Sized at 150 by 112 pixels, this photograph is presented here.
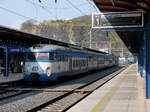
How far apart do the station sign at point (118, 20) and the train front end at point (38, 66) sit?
5638 millimetres

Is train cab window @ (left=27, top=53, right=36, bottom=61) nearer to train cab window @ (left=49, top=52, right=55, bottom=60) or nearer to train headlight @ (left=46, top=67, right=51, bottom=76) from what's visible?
train cab window @ (left=49, top=52, right=55, bottom=60)

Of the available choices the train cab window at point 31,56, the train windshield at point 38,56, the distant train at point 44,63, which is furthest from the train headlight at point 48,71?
the train cab window at point 31,56

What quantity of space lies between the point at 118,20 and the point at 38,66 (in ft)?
22.5

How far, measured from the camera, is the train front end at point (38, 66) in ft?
53.1

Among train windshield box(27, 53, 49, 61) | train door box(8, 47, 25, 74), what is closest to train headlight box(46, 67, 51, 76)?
train windshield box(27, 53, 49, 61)

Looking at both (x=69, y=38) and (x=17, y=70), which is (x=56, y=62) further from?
(x=69, y=38)

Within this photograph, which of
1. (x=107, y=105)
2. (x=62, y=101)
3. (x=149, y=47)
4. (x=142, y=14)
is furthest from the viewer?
(x=62, y=101)

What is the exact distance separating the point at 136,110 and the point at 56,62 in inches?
367

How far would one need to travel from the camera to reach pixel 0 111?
9.11 metres

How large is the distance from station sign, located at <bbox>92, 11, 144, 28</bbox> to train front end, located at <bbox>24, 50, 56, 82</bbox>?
5638mm

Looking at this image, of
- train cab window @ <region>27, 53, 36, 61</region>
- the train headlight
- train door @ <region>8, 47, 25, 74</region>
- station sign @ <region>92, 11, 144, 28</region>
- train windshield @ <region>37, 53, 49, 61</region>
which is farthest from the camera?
train door @ <region>8, 47, 25, 74</region>

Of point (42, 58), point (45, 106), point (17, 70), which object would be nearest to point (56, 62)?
point (42, 58)

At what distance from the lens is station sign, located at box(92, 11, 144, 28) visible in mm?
10738

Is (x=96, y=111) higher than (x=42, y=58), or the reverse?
(x=42, y=58)
